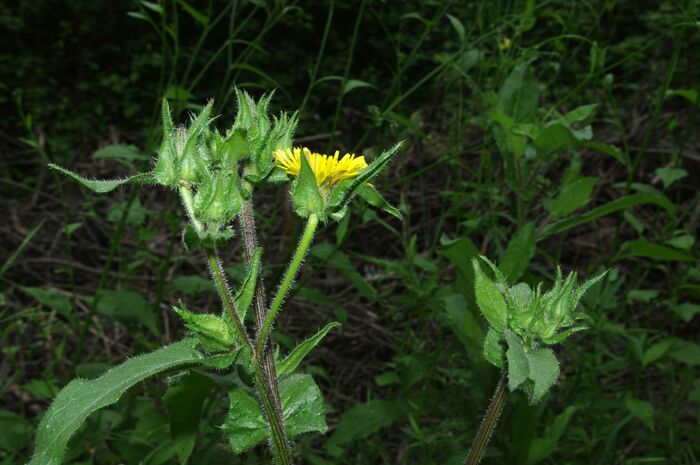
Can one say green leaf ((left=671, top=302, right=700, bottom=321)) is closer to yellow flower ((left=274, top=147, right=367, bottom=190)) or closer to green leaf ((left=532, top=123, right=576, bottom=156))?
green leaf ((left=532, top=123, right=576, bottom=156))

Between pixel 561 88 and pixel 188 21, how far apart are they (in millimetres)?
3643

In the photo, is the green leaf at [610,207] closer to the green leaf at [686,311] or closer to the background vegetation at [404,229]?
the background vegetation at [404,229]

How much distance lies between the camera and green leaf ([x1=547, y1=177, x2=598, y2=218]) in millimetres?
1649

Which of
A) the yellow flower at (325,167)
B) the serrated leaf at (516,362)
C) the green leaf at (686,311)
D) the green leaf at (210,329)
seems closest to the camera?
the serrated leaf at (516,362)

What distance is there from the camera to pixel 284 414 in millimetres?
989

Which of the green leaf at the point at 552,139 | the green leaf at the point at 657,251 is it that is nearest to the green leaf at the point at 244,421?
the green leaf at the point at 552,139

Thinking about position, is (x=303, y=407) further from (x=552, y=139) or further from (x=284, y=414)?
(x=552, y=139)

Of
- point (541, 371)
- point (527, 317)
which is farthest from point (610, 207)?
point (541, 371)

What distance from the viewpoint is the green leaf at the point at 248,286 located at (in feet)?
2.74

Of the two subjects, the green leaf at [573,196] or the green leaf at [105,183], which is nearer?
the green leaf at [105,183]

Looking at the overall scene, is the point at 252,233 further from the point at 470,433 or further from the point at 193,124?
the point at 470,433

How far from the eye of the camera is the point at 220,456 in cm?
174

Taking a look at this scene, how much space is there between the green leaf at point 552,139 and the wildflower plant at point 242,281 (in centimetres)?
75

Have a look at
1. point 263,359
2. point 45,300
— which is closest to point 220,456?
point 45,300
